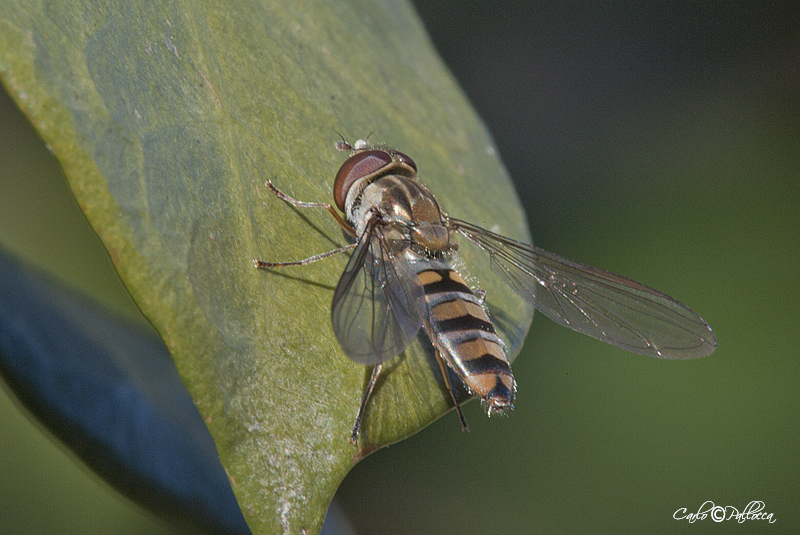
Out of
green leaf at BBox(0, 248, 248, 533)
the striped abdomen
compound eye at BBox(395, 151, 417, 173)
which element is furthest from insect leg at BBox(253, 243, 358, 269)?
green leaf at BBox(0, 248, 248, 533)

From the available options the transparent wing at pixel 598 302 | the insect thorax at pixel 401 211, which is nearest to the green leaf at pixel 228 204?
the insect thorax at pixel 401 211

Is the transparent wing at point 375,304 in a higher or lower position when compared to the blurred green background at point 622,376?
higher

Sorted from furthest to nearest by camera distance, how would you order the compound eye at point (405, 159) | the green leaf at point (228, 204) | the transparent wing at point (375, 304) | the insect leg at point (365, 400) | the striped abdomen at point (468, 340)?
the compound eye at point (405, 159)
the striped abdomen at point (468, 340)
the transparent wing at point (375, 304)
the insect leg at point (365, 400)
the green leaf at point (228, 204)

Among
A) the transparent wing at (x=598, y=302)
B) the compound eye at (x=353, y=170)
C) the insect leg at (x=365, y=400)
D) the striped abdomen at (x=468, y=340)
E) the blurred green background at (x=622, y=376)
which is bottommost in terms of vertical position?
the blurred green background at (x=622, y=376)

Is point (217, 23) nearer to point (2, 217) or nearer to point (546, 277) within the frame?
point (2, 217)

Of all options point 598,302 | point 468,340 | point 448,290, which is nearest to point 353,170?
point 448,290

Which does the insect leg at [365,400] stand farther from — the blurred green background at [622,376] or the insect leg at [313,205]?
the blurred green background at [622,376]

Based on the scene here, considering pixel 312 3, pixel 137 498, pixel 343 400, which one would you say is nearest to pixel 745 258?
pixel 312 3
